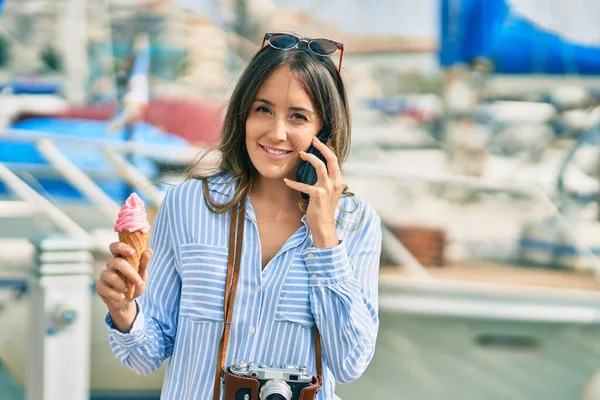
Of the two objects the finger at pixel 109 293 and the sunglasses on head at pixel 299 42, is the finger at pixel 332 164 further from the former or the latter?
the finger at pixel 109 293

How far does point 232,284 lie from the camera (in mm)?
1289

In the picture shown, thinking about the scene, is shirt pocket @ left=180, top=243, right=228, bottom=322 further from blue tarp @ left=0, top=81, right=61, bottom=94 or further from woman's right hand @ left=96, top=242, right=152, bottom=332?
blue tarp @ left=0, top=81, right=61, bottom=94

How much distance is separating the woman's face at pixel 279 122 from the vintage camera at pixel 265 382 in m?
0.34

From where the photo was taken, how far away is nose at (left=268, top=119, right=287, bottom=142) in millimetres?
1328

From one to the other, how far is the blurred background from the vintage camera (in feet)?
2.02

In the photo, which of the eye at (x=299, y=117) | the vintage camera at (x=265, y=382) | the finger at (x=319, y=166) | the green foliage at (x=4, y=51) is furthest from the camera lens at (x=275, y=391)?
the green foliage at (x=4, y=51)

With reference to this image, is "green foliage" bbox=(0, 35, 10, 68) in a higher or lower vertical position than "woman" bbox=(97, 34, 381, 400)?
higher

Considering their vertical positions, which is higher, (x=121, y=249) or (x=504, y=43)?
(x=504, y=43)

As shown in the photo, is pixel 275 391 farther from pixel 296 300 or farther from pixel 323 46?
pixel 323 46

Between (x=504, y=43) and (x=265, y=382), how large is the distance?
5.59 meters

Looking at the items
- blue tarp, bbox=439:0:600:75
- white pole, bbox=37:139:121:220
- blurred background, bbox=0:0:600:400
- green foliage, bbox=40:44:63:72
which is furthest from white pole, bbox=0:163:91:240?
blue tarp, bbox=439:0:600:75

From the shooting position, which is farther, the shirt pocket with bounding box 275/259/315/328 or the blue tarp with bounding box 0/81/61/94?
the blue tarp with bounding box 0/81/61/94

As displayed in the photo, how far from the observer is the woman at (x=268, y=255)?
1280 mm

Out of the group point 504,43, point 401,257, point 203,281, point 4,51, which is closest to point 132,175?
point 401,257
